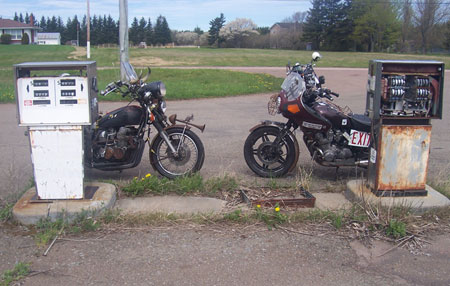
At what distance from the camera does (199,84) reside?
1656cm

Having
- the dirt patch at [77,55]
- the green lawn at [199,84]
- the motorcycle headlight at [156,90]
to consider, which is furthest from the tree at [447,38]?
the motorcycle headlight at [156,90]

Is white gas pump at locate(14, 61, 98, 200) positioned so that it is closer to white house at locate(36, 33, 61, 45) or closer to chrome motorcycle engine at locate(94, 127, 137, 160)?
chrome motorcycle engine at locate(94, 127, 137, 160)

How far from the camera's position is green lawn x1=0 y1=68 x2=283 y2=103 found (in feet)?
45.0

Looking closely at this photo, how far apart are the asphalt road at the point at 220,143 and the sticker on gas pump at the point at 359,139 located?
55cm

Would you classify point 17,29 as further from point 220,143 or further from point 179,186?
point 179,186

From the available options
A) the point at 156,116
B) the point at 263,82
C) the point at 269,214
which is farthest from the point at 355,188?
the point at 263,82

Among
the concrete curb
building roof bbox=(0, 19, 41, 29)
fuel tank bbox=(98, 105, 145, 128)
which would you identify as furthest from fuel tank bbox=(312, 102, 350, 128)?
building roof bbox=(0, 19, 41, 29)

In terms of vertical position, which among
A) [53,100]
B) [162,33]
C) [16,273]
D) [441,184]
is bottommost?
[16,273]

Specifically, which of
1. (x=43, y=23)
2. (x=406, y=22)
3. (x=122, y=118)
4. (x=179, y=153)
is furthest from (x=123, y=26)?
(x=43, y=23)

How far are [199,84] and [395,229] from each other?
12806 mm

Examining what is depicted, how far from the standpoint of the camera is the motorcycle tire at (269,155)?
6.00 meters

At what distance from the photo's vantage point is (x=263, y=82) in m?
17.2

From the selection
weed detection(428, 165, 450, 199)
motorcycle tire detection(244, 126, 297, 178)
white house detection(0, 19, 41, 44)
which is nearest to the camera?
weed detection(428, 165, 450, 199)

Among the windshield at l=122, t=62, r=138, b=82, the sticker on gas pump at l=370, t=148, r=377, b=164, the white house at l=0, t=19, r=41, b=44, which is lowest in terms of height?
the sticker on gas pump at l=370, t=148, r=377, b=164
